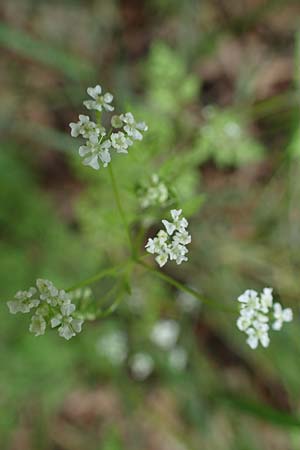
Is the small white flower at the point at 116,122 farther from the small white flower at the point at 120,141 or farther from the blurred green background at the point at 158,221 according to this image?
the blurred green background at the point at 158,221

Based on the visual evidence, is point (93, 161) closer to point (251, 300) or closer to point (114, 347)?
point (251, 300)

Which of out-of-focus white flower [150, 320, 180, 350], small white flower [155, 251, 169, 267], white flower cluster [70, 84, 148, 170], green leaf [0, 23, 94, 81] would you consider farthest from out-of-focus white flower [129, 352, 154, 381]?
white flower cluster [70, 84, 148, 170]

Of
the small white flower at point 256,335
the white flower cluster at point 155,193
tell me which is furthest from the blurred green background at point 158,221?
the small white flower at point 256,335

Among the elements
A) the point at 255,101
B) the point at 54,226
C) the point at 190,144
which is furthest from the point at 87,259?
the point at 255,101

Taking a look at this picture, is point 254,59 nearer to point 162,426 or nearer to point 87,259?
point 87,259

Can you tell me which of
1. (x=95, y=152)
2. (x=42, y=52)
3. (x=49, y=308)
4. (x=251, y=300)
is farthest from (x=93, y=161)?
(x=42, y=52)
